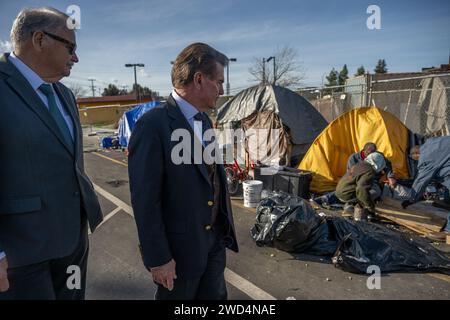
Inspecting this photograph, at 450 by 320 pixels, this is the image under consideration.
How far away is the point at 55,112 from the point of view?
1773mm

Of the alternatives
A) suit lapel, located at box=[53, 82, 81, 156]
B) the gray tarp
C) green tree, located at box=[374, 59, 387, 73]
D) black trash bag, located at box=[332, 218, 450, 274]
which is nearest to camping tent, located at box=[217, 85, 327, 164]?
the gray tarp

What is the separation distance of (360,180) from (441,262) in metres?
2.07

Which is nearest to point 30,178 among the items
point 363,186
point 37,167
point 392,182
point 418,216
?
point 37,167

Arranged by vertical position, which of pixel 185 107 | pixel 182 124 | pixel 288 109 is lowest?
pixel 182 124

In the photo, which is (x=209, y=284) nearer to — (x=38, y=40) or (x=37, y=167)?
(x=37, y=167)

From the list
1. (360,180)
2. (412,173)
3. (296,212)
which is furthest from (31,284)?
(412,173)

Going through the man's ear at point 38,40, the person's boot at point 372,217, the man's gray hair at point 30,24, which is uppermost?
the man's gray hair at point 30,24

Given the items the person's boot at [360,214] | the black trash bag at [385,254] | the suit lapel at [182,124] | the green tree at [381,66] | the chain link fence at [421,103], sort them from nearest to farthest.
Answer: the suit lapel at [182,124], the black trash bag at [385,254], the person's boot at [360,214], the chain link fence at [421,103], the green tree at [381,66]

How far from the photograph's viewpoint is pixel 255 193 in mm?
6277

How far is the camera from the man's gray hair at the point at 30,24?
5.26 ft

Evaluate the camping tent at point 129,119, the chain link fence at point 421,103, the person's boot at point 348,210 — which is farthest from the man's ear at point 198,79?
the camping tent at point 129,119

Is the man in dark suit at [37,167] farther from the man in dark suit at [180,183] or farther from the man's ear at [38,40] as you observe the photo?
the man in dark suit at [180,183]

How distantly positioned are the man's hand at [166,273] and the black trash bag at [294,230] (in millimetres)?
2560

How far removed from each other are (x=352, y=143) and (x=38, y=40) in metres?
7.20
